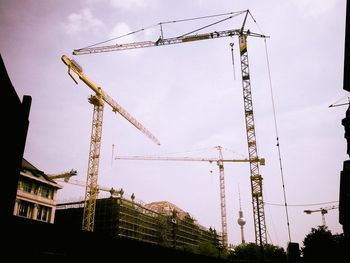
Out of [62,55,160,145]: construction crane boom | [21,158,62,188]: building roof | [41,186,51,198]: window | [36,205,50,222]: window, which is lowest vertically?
[36,205,50,222]: window

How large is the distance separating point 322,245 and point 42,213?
46657 millimetres

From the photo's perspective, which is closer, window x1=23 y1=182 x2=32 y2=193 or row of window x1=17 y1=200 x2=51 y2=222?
row of window x1=17 y1=200 x2=51 y2=222

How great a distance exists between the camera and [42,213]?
44.6m

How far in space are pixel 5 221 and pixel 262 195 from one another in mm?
44914

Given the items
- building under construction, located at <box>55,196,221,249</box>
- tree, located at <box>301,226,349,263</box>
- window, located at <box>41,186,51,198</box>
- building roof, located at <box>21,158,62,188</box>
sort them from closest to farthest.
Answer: tree, located at <box>301,226,349,263</box>, building roof, located at <box>21,158,62,188</box>, window, located at <box>41,186,51,198</box>, building under construction, located at <box>55,196,221,249</box>

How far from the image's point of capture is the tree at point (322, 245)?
40469mm

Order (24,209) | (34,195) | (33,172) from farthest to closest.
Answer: (33,172) < (34,195) < (24,209)

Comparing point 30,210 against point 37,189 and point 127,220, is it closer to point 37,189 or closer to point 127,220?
point 37,189

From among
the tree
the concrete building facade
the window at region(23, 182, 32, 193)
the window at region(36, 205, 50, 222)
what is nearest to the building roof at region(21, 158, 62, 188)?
the concrete building facade

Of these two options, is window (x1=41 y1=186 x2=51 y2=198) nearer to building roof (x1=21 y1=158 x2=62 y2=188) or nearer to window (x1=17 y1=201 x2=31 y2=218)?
building roof (x1=21 y1=158 x2=62 y2=188)

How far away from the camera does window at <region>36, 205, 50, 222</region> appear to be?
144 ft

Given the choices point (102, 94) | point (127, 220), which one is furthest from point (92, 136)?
point (127, 220)

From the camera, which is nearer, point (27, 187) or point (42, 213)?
point (27, 187)

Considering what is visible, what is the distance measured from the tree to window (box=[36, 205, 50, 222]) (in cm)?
4140
